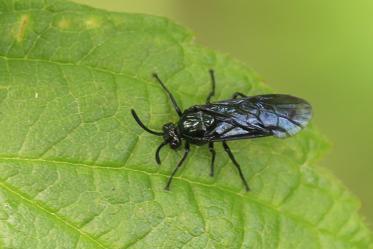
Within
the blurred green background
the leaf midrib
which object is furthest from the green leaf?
the blurred green background

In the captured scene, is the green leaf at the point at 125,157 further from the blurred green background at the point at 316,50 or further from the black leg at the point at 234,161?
the blurred green background at the point at 316,50

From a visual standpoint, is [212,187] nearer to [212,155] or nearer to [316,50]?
[212,155]

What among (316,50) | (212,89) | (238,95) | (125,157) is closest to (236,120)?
(238,95)

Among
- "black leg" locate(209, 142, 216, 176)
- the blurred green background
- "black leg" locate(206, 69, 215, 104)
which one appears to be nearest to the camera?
"black leg" locate(209, 142, 216, 176)

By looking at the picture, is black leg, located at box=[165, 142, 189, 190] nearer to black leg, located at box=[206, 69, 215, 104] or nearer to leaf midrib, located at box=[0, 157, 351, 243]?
leaf midrib, located at box=[0, 157, 351, 243]

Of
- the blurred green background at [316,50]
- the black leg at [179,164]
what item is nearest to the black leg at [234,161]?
the black leg at [179,164]

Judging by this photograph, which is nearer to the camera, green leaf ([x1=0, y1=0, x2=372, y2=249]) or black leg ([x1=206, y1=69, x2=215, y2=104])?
green leaf ([x1=0, y1=0, x2=372, y2=249])

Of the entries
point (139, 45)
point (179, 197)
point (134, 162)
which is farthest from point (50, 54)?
point (179, 197)
